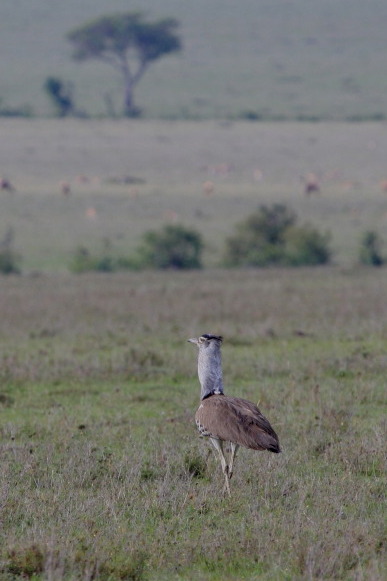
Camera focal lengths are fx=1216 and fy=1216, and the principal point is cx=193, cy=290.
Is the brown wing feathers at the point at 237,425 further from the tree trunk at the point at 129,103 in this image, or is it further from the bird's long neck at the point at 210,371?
the tree trunk at the point at 129,103

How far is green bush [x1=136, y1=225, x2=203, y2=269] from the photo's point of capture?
100ft

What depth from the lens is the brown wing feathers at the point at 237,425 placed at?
22.6 feet

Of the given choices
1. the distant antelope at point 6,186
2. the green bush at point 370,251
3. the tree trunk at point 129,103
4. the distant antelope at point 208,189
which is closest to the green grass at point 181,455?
the green bush at point 370,251

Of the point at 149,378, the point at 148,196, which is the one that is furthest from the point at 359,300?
the point at 148,196

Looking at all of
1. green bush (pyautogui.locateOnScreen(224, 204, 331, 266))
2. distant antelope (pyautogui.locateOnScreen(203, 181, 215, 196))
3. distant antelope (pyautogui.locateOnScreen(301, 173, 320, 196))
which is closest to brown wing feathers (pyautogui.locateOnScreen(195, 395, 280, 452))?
green bush (pyautogui.locateOnScreen(224, 204, 331, 266))

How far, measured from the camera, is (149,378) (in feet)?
40.0

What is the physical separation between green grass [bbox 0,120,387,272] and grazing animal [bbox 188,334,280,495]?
77.8 feet

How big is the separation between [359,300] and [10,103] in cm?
5570

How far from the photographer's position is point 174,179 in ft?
168

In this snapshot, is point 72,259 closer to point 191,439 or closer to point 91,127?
point 191,439

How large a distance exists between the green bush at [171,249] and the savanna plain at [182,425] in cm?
73

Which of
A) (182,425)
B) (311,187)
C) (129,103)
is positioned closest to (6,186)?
(311,187)

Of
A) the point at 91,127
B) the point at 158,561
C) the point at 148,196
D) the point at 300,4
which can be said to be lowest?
the point at 158,561

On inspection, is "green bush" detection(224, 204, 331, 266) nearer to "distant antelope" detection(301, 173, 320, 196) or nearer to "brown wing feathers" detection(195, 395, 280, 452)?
"distant antelope" detection(301, 173, 320, 196)
